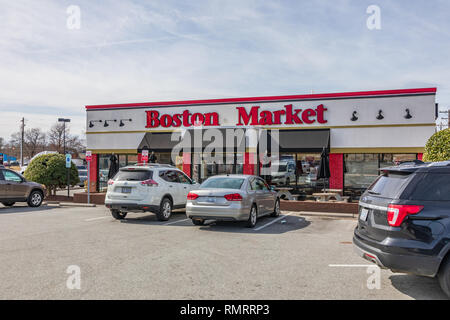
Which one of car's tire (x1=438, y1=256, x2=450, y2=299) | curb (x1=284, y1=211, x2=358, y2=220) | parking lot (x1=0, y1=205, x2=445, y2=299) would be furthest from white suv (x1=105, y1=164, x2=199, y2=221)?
car's tire (x1=438, y1=256, x2=450, y2=299)

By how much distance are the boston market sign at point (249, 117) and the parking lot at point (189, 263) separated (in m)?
8.88

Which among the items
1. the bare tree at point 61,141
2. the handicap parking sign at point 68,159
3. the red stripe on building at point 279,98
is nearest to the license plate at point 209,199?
the red stripe on building at point 279,98

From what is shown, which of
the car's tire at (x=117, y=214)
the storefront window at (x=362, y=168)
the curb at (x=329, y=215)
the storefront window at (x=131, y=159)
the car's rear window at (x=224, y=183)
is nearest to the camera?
the car's rear window at (x=224, y=183)

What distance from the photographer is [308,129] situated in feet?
64.3

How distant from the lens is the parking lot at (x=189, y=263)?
545 centimetres

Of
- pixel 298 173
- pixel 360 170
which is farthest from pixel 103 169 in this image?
pixel 360 170

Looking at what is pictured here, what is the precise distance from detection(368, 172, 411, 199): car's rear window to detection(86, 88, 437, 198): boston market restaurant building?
12.5 m

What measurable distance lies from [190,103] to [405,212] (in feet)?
57.9

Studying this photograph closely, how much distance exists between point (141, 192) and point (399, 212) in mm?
8467

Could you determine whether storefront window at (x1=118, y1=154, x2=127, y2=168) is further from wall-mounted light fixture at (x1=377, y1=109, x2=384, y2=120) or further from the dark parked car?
wall-mounted light fixture at (x1=377, y1=109, x2=384, y2=120)

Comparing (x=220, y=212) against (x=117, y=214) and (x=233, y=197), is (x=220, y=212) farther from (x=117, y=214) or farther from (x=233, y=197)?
(x=117, y=214)

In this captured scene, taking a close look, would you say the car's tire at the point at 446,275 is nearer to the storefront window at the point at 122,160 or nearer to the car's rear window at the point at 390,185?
the car's rear window at the point at 390,185

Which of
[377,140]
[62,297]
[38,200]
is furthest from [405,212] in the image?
[38,200]
